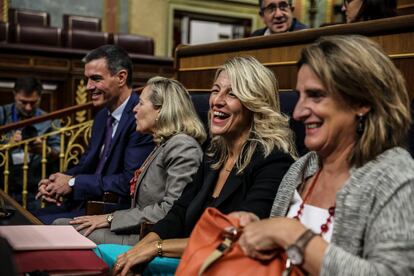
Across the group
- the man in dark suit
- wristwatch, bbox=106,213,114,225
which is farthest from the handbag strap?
the man in dark suit

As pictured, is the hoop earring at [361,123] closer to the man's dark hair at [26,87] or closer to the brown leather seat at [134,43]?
the man's dark hair at [26,87]

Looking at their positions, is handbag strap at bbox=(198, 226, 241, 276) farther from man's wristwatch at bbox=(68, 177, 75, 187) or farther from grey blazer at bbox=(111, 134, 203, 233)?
man's wristwatch at bbox=(68, 177, 75, 187)

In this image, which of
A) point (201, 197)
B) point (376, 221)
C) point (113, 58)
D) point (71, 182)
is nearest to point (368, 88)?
point (376, 221)

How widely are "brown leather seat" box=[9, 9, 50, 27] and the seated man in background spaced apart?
3066 mm

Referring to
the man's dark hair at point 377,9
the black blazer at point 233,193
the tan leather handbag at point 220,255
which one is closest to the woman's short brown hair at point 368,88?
the tan leather handbag at point 220,255

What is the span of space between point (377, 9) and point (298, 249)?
1607 millimetres

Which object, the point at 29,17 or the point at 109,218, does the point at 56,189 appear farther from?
the point at 29,17

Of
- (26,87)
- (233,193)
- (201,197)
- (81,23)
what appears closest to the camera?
(233,193)

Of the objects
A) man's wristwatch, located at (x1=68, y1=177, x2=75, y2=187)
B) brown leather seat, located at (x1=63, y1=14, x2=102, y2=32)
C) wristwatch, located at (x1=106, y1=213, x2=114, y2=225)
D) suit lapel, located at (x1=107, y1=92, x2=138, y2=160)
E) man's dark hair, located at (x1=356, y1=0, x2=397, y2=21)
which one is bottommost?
wristwatch, located at (x1=106, y1=213, x2=114, y2=225)

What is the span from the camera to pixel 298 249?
1.22 metres

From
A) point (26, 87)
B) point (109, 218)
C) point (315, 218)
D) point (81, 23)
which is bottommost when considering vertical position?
point (109, 218)

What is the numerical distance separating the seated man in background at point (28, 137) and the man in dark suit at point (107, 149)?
3.21 feet

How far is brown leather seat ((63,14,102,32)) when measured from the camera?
24.1 ft

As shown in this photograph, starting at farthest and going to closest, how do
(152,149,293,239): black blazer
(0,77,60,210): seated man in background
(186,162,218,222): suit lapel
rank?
(0,77,60,210): seated man in background, (186,162,218,222): suit lapel, (152,149,293,239): black blazer
